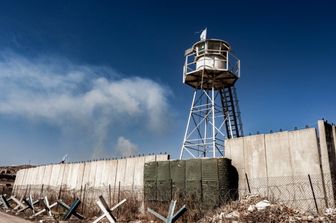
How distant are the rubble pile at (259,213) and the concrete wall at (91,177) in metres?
5.01

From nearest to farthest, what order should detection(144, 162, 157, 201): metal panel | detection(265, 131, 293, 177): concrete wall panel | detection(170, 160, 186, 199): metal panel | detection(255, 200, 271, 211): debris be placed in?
1. detection(255, 200, 271, 211): debris
2. detection(265, 131, 293, 177): concrete wall panel
3. detection(170, 160, 186, 199): metal panel
4. detection(144, 162, 157, 201): metal panel

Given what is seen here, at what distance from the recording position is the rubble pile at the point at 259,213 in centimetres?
1042

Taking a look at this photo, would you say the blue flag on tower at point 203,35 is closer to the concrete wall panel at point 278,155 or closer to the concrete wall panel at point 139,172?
the concrete wall panel at point 139,172

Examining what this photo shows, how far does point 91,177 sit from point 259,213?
42.8 ft

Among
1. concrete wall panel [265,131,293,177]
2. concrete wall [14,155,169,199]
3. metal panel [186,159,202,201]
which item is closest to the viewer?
concrete wall panel [265,131,293,177]

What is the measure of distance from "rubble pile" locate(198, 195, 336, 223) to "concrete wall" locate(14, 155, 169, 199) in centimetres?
501

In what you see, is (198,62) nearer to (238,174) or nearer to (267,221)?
(238,174)

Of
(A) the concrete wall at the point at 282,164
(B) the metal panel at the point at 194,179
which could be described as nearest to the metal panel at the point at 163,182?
(B) the metal panel at the point at 194,179

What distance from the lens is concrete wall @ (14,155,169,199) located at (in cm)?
1770

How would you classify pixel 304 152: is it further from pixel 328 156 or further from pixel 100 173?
pixel 100 173

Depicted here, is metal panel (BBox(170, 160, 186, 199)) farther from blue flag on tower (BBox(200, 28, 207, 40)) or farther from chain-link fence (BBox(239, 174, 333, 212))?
blue flag on tower (BBox(200, 28, 207, 40))

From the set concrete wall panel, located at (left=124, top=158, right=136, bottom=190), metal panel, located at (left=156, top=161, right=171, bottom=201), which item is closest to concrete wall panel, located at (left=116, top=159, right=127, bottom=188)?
concrete wall panel, located at (left=124, top=158, right=136, bottom=190)

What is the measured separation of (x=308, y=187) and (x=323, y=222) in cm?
215

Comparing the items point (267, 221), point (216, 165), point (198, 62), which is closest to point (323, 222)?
point (267, 221)
